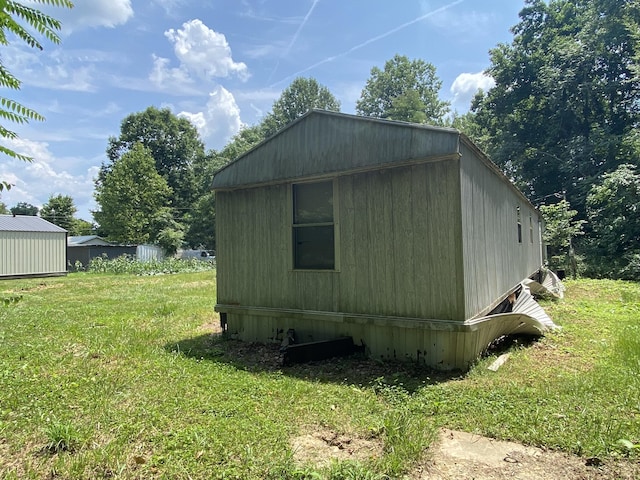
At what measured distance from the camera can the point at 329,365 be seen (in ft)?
15.6

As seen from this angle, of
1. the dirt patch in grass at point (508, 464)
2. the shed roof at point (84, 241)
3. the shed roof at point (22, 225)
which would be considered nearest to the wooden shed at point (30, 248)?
the shed roof at point (22, 225)

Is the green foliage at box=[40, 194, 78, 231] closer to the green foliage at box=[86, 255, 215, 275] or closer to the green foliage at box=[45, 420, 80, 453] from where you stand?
the green foliage at box=[86, 255, 215, 275]

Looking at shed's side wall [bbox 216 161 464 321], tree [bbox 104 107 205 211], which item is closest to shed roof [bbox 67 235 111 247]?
tree [bbox 104 107 205 211]

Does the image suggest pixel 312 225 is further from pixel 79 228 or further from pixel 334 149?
pixel 79 228

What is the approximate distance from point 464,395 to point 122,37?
611 cm

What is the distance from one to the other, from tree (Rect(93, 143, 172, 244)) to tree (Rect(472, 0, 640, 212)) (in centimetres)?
2522

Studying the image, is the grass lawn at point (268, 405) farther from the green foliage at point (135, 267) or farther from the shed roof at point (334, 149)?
the green foliage at point (135, 267)

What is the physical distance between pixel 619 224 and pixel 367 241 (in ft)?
54.6

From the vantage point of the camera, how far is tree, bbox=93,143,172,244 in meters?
29.4

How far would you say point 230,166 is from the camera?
602 centimetres

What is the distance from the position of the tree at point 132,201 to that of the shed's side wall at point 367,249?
2658 cm

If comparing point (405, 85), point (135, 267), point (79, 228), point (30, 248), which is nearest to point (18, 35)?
point (30, 248)

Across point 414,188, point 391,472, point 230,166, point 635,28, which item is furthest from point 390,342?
point 635,28

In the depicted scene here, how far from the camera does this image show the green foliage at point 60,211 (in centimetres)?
4400
